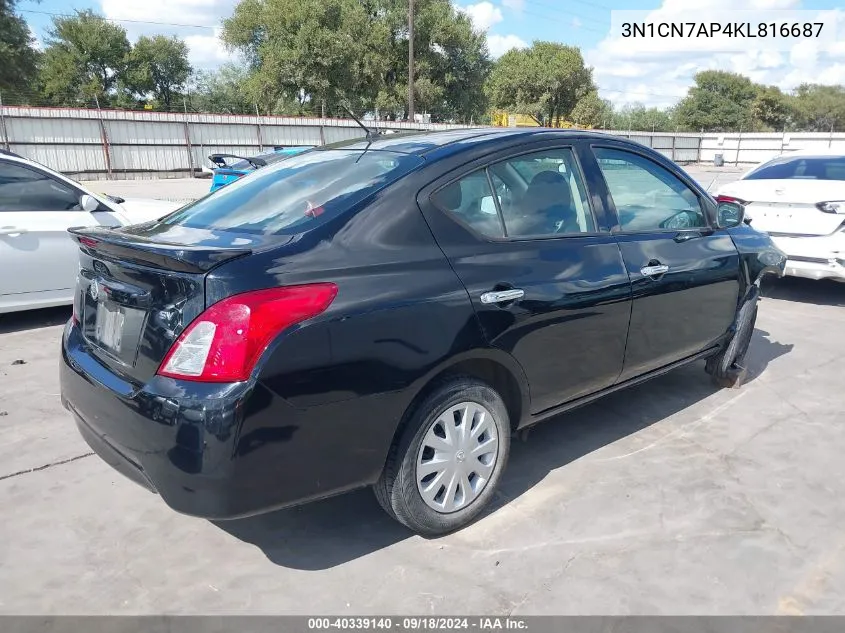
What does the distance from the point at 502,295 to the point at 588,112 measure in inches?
2311

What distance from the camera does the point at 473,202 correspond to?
302 centimetres

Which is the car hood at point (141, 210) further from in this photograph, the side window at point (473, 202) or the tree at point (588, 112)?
the tree at point (588, 112)

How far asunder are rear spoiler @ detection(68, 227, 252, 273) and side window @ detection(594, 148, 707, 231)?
7.00ft

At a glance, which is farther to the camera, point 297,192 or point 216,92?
point 216,92

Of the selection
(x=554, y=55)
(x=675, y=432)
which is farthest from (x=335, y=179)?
(x=554, y=55)

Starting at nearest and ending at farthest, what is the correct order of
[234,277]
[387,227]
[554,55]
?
[234,277] → [387,227] → [554,55]

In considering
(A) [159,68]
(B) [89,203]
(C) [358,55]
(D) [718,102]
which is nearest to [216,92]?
(A) [159,68]

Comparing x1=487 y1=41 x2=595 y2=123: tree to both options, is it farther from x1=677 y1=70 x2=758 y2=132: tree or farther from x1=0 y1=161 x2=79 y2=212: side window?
x1=0 y1=161 x2=79 y2=212: side window

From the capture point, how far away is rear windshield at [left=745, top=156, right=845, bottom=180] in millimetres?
7426

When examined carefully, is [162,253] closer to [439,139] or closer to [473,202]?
[473,202]

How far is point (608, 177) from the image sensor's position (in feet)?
12.0

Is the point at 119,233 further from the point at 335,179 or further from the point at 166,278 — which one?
the point at 335,179

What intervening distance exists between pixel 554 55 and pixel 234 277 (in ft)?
205
